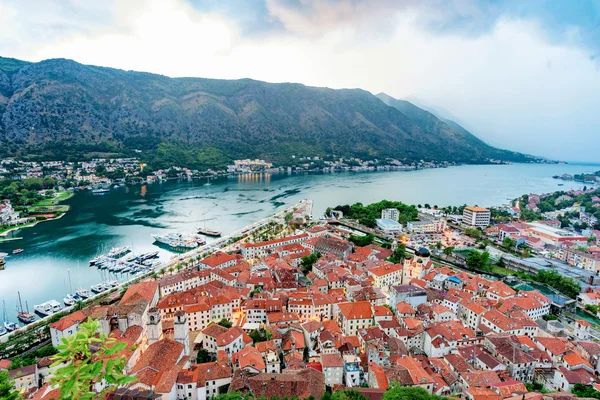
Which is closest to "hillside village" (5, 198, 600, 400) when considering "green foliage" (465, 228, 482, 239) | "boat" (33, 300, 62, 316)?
"boat" (33, 300, 62, 316)

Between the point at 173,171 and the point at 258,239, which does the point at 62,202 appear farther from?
the point at 258,239

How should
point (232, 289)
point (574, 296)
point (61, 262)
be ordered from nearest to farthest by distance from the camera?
point (232, 289) → point (574, 296) → point (61, 262)

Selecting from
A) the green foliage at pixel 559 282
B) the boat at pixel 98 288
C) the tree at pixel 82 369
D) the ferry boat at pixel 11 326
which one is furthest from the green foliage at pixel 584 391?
the ferry boat at pixel 11 326

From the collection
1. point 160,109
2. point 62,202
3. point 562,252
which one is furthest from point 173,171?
point 562,252

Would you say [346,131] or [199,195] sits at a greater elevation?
[346,131]

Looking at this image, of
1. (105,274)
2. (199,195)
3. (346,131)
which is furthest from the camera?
(346,131)

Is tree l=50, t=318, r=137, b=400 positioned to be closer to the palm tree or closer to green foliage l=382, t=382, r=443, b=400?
green foliage l=382, t=382, r=443, b=400

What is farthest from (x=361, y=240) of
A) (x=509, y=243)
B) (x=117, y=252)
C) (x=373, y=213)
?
(x=117, y=252)
